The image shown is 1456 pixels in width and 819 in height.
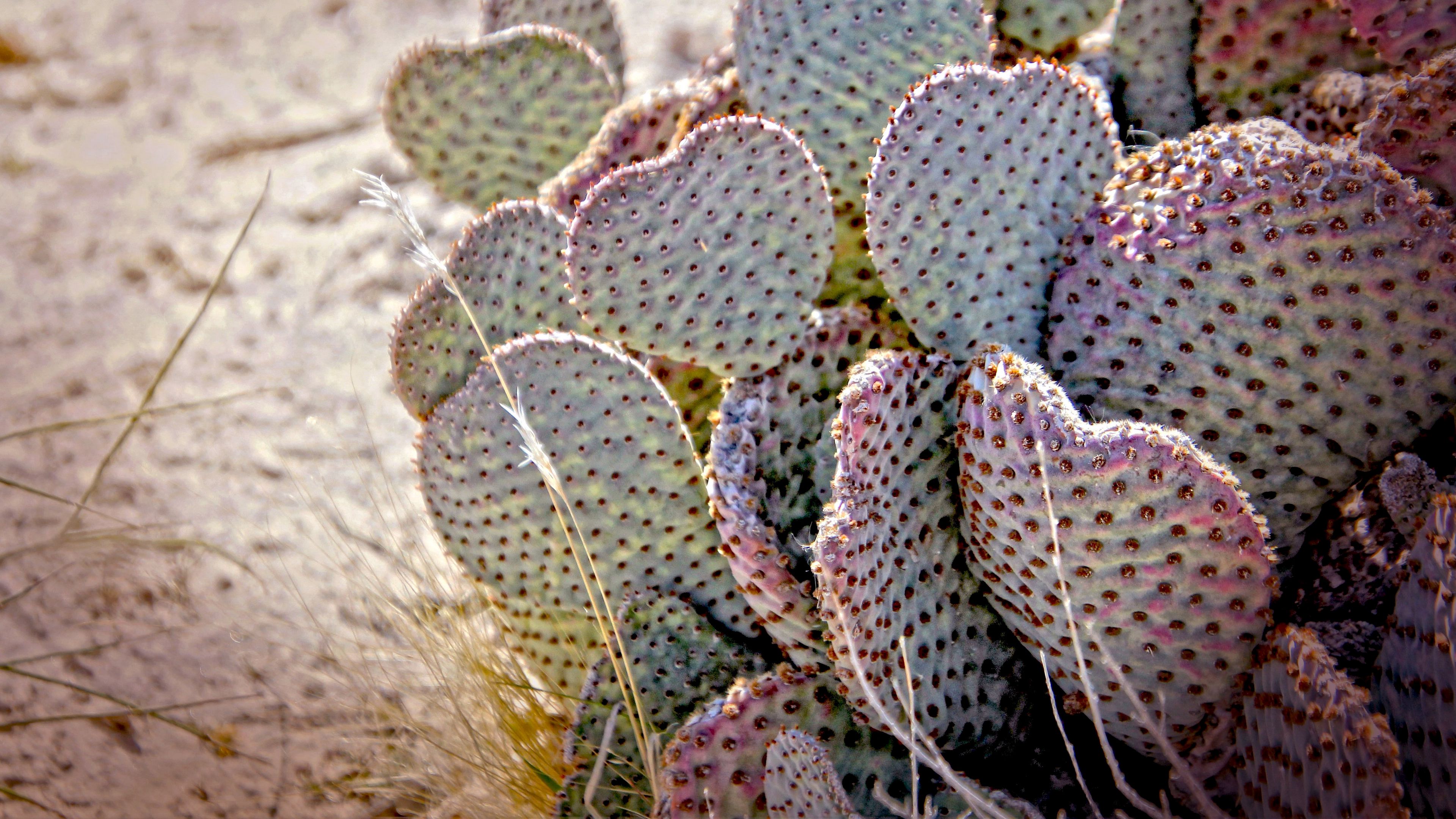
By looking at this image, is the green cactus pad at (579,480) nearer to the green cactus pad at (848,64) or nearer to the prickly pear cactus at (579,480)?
the prickly pear cactus at (579,480)

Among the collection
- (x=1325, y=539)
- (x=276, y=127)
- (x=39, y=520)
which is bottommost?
(x=1325, y=539)

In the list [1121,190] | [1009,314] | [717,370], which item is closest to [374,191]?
[717,370]

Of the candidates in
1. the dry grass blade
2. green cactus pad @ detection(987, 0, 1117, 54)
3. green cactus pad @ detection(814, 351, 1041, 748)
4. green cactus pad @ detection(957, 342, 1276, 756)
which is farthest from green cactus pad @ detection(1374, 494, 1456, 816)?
the dry grass blade

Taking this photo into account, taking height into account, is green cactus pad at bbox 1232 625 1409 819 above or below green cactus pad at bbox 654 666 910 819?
below

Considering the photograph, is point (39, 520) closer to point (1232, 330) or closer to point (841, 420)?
point (841, 420)

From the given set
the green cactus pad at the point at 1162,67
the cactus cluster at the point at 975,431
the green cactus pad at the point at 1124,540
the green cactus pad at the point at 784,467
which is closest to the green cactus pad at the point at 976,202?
the cactus cluster at the point at 975,431

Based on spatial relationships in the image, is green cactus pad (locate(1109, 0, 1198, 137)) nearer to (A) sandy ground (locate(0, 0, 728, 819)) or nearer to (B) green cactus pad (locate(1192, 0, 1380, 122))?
(B) green cactus pad (locate(1192, 0, 1380, 122))

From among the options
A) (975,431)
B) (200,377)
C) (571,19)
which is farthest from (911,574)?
(200,377)
